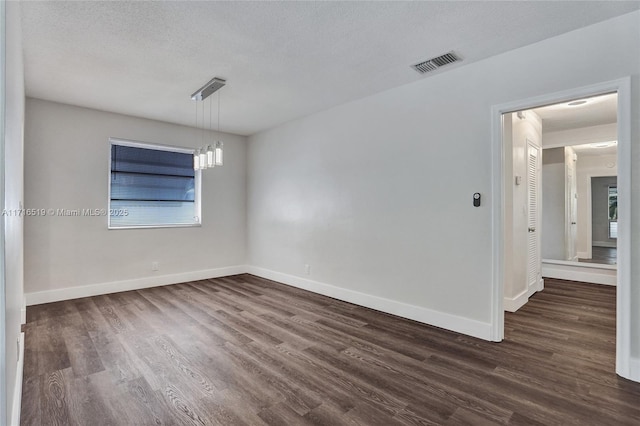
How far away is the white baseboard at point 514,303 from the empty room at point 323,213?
0.16 feet

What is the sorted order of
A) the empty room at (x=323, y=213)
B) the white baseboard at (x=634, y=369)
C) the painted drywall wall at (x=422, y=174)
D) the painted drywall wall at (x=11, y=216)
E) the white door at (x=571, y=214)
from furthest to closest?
the white door at (x=571, y=214) → the painted drywall wall at (x=422, y=174) → the white baseboard at (x=634, y=369) → the empty room at (x=323, y=213) → the painted drywall wall at (x=11, y=216)

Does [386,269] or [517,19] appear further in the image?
[386,269]

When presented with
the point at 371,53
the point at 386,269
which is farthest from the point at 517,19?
the point at 386,269

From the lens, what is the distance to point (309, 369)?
242 cm

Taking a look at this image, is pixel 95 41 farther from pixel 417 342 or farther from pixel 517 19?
pixel 417 342

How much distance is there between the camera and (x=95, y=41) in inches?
105

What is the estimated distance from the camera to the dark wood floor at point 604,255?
16.3ft

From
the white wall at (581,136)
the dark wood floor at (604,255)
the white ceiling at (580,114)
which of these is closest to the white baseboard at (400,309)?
the white ceiling at (580,114)

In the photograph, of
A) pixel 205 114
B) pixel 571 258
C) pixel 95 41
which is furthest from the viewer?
pixel 571 258

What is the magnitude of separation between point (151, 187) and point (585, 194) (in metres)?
7.24

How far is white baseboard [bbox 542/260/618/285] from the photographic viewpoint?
502cm

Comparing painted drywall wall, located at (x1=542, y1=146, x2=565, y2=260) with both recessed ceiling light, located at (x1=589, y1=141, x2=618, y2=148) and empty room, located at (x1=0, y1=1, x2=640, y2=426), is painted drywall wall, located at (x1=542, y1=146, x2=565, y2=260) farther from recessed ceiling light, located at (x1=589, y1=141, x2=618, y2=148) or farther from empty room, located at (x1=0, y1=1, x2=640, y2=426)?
recessed ceiling light, located at (x1=589, y1=141, x2=618, y2=148)

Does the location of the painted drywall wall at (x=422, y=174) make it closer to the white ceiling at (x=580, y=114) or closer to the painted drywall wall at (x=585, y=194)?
the white ceiling at (x=580, y=114)

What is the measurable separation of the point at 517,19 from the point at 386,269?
2634 mm
